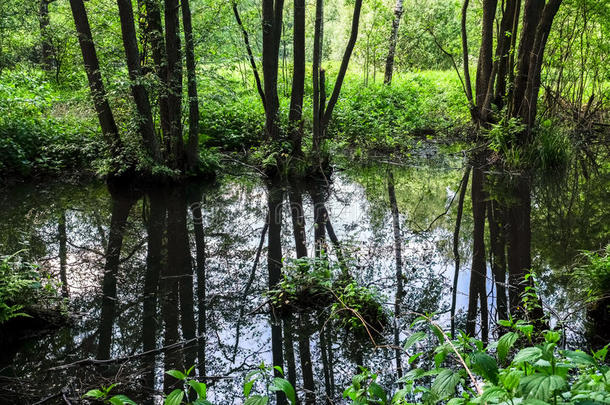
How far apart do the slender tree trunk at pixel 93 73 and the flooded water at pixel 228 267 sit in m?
1.24

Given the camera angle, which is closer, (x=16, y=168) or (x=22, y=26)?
(x=16, y=168)

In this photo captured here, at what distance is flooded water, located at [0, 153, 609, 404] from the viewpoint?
3742 mm

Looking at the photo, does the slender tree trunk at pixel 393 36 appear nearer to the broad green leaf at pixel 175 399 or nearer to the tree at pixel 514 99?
the tree at pixel 514 99

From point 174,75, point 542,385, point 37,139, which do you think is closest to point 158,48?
point 174,75

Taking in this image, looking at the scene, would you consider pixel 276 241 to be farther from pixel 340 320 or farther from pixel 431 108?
pixel 431 108

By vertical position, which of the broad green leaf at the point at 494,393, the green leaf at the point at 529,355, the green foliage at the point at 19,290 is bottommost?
the green foliage at the point at 19,290

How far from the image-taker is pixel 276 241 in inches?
273

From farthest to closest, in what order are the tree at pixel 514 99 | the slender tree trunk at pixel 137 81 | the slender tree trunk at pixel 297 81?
the slender tree trunk at pixel 297 81, the slender tree trunk at pixel 137 81, the tree at pixel 514 99

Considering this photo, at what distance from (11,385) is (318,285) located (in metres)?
2.60

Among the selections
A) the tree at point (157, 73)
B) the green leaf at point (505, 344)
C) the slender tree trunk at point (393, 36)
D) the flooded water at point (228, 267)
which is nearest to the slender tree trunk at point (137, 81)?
the tree at point (157, 73)

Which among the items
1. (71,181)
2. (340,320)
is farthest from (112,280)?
(71,181)

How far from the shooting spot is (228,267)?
5.96m

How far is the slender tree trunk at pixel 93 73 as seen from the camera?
9750 millimetres

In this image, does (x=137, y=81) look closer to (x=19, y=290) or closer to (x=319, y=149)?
(x=319, y=149)
